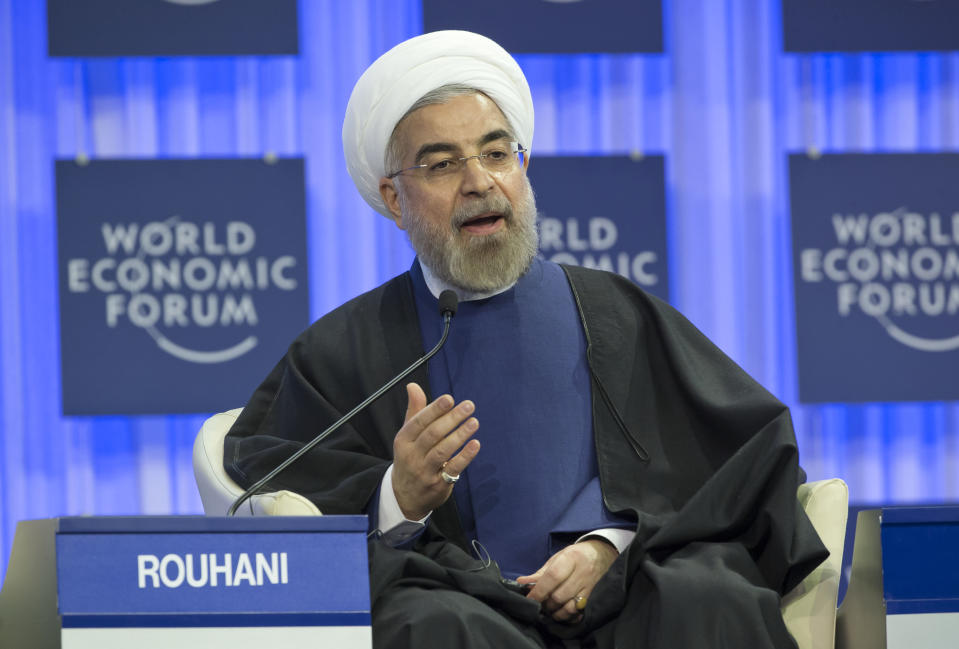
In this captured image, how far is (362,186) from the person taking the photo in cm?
296

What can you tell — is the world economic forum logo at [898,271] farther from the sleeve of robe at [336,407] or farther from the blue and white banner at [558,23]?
the sleeve of robe at [336,407]

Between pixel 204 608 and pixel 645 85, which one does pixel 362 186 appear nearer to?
pixel 204 608

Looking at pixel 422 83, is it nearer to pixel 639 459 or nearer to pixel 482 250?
pixel 482 250

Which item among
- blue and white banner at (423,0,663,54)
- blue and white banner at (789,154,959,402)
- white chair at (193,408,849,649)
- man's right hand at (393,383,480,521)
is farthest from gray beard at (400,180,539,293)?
blue and white banner at (789,154,959,402)

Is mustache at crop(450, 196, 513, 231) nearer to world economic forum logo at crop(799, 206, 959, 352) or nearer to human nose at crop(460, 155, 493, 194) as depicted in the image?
human nose at crop(460, 155, 493, 194)

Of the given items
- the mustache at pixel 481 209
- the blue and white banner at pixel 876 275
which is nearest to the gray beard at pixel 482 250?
the mustache at pixel 481 209

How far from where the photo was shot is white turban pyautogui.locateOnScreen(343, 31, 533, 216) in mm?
2738

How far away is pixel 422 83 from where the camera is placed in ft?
8.96

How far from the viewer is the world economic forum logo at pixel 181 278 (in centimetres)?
433

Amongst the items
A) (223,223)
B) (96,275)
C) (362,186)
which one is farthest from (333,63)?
(362,186)

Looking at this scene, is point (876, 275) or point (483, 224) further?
point (876, 275)

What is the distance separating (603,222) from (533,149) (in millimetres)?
384

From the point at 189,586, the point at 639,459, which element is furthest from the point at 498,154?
the point at 189,586

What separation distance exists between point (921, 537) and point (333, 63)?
3.19 metres
